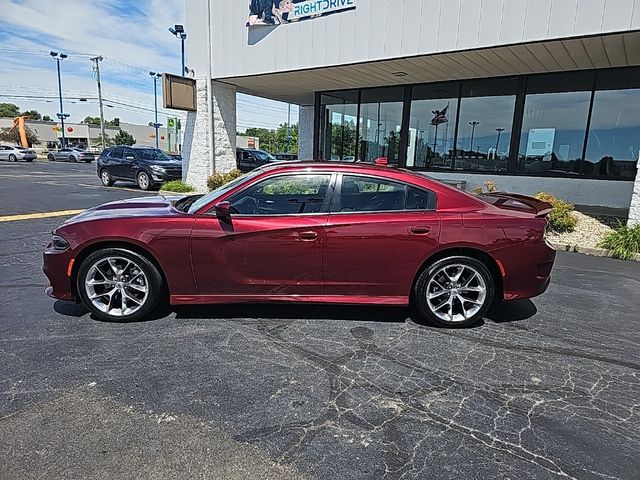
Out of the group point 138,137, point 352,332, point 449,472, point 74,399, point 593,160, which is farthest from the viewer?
point 138,137

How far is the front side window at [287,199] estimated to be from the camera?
12.9 feet

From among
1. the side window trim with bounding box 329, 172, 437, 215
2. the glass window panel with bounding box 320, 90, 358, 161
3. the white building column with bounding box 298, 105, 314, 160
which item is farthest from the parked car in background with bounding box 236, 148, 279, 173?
the side window trim with bounding box 329, 172, 437, 215

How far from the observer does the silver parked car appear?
145ft

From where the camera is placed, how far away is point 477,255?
3969 millimetres

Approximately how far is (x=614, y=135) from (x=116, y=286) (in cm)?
1258

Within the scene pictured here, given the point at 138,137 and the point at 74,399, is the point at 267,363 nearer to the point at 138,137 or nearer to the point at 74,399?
the point at 74,399

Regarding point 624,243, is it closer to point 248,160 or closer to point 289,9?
point 289,9

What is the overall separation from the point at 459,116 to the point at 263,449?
40.8ft

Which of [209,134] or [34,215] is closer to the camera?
[34,215]

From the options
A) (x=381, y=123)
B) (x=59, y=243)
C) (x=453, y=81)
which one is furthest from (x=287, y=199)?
(x=381, y=123)

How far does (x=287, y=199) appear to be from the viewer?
4.12 meters

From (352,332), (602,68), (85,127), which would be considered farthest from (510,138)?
(85,127)

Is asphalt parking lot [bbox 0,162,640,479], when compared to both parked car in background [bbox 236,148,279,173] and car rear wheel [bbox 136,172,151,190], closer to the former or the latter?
car rear wheel [bbox 136,172,151,190]

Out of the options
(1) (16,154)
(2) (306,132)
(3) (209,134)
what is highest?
(2) (306,132)
